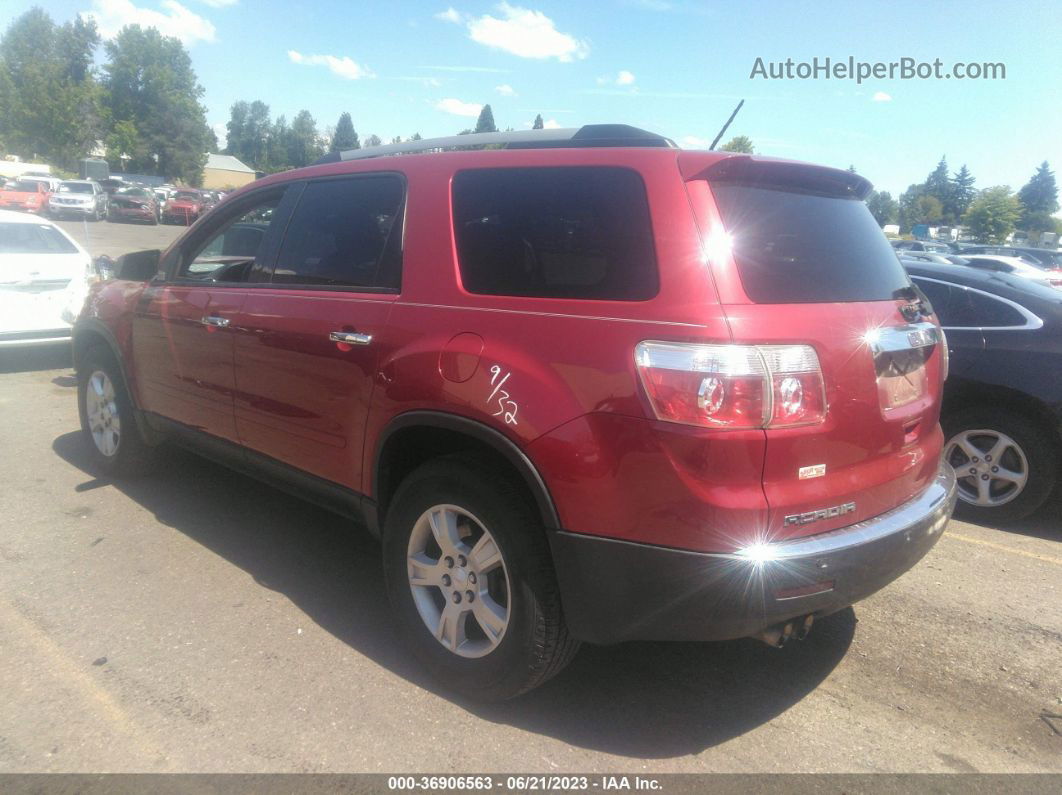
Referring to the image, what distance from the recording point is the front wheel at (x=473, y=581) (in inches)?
102

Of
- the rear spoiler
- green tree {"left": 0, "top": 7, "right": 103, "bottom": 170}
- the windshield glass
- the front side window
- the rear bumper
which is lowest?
the rear bumper

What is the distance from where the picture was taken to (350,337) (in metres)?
3.17

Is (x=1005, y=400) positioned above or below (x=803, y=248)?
below

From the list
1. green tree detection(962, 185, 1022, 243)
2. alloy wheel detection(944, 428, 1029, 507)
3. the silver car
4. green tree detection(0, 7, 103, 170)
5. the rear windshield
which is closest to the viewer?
the rear windshield

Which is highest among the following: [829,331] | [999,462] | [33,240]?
[829,331]

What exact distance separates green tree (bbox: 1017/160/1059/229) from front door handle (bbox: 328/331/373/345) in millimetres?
93331

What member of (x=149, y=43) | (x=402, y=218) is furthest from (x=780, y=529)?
(x=149, y=43)

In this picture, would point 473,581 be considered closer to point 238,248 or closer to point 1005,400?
point 238,248

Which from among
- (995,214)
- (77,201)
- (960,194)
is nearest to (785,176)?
(77,201)

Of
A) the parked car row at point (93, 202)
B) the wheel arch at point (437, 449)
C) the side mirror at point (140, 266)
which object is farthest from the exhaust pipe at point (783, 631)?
the parked car row at point (93, 202)

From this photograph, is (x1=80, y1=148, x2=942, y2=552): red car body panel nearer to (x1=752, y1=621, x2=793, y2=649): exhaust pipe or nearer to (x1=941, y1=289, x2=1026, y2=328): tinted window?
(x1=752, y1=621, x2=793, y2=649): exhaust pipe

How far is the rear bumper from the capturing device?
7.46 ft

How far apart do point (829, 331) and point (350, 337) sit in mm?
1802

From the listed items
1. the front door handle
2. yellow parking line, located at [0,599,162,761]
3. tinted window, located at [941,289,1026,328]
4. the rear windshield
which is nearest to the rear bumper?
the rear windshield
